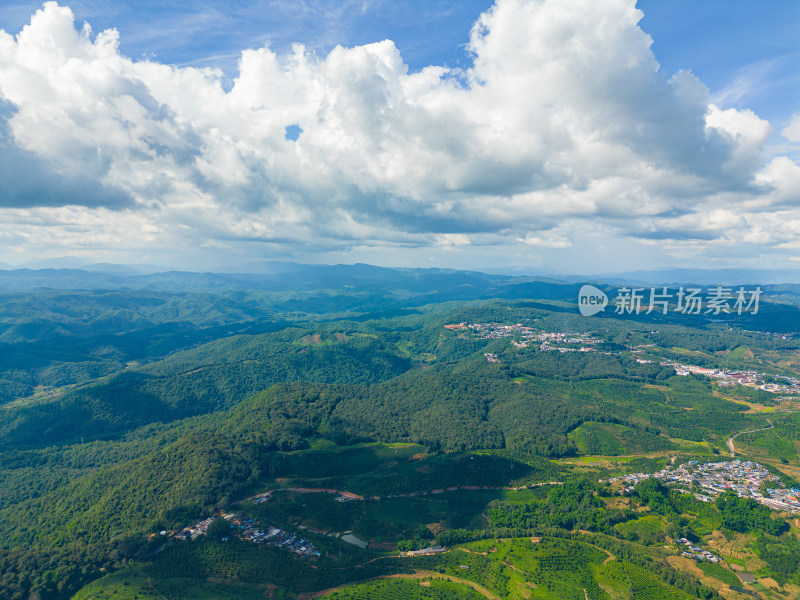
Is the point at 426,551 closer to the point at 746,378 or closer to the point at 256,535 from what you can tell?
the point at 256,535

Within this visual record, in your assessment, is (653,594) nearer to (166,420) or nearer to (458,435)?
(458,435)

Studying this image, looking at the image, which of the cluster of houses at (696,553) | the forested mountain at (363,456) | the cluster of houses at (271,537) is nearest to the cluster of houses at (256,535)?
the cluster of houses at (271,537)

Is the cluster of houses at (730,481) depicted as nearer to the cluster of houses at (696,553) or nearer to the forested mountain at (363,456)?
the forested mountain at (363,456)

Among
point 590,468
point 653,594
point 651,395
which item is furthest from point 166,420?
point 651,395

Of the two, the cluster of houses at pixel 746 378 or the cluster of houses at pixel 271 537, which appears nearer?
the cluster of houses at pixel 271 537

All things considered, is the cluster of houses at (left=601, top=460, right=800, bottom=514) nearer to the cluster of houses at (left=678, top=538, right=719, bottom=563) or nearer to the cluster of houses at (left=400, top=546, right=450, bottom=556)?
the cluster of houses at (left=678, top=538, right=719, bottom=563)

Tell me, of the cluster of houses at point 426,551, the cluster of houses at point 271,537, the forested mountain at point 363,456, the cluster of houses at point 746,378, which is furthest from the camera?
the cluster of houses at point 746,378

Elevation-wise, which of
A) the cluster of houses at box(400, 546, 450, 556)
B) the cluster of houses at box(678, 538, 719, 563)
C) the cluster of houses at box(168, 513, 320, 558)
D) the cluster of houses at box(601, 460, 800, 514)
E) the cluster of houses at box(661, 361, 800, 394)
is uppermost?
the cluster of houses at box(661, 361, 800, 394)

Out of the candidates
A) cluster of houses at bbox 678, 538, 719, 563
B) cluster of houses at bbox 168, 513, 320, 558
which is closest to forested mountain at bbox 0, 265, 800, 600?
cluster of houses at bbox 168, 513, 320, 558

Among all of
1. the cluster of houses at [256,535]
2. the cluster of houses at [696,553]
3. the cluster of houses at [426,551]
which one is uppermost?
the cluster of houses at [696,553]
